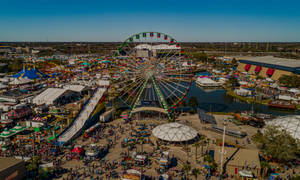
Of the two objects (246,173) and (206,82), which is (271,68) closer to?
(206,82)

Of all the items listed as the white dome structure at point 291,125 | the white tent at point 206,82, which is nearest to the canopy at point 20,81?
the white tent at point 206,82

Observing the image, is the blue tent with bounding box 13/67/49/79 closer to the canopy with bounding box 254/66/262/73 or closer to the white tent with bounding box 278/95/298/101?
the white tent with bounding box 278/95/298/101

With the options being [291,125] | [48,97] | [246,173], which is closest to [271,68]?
[291,125]

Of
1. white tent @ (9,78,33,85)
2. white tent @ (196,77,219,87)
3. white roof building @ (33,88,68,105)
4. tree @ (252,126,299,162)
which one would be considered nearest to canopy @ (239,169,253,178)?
tree @ (252,126,299,162)

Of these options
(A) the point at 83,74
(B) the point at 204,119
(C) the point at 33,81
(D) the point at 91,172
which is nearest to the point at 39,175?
(D) the point at 91,172

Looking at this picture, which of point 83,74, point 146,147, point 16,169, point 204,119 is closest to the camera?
point 16,169

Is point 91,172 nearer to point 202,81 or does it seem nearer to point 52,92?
point 52,92
